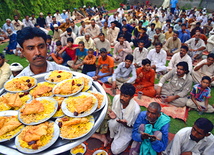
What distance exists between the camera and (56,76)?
9.20 feet

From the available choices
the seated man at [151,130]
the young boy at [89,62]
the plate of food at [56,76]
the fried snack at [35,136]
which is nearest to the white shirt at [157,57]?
the young boy at [89,62]

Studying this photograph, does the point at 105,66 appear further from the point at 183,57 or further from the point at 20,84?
the point at 20,84

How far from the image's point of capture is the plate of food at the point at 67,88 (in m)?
2.37

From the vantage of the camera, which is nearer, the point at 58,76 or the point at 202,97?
the point at 58,76

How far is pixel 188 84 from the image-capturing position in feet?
14.7

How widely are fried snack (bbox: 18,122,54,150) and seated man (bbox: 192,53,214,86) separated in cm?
587

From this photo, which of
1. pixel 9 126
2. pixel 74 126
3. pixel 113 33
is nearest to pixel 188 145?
pixel 74 126

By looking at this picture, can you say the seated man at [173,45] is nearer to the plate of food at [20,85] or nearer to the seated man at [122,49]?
the seated man at [122,49]

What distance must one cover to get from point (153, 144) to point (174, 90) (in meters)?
2.78

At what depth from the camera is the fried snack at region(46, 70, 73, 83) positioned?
2.73m

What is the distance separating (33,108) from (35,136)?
45 cm

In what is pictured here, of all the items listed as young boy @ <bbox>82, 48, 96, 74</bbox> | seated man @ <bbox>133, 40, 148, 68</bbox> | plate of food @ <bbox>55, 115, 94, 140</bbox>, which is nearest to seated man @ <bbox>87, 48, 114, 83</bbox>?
young boy @ <bbox>82, 48, 96, 74</bbox>

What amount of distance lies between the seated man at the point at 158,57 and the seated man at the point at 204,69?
1288 mm

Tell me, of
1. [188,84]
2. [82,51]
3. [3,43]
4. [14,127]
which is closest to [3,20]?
[3,43]
